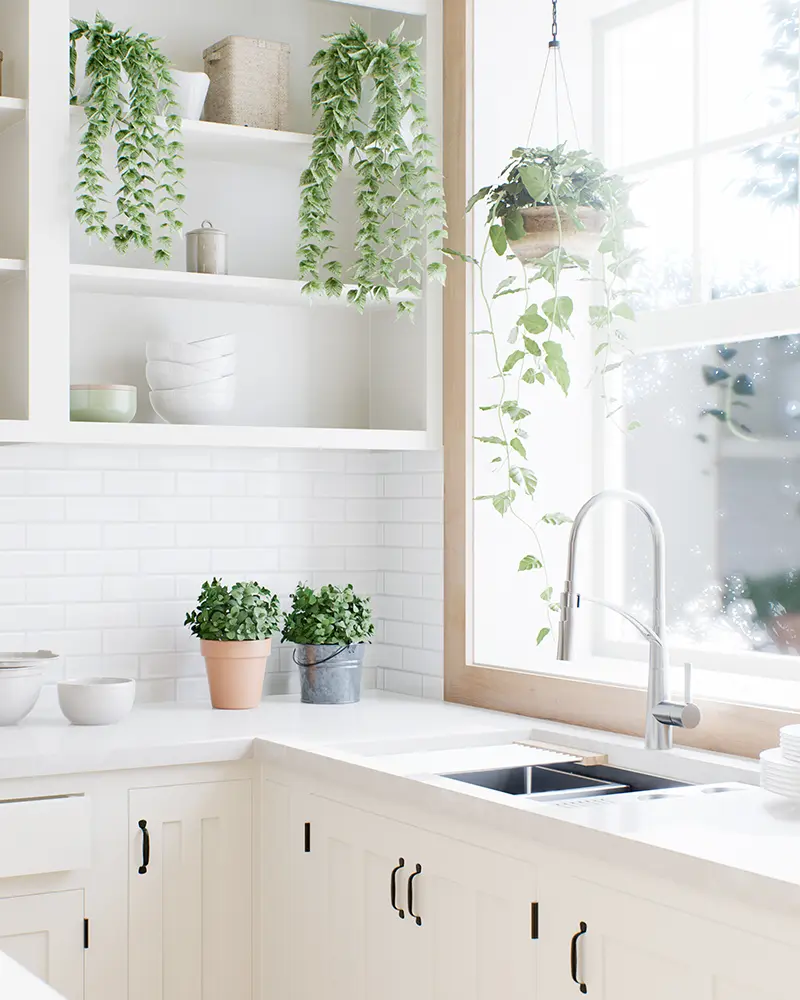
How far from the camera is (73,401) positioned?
3.10m

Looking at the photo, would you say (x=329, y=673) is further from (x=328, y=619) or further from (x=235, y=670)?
(x=235, y=670)

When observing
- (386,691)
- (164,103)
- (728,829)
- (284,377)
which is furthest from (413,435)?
(728,829)

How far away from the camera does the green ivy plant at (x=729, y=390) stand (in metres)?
3.04

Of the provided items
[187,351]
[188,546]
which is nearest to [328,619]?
[188,546]

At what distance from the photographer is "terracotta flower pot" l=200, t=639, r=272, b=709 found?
3.25 metres

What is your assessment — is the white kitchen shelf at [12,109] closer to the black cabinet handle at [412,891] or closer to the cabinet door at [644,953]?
the black cabinet handle at [412,891]

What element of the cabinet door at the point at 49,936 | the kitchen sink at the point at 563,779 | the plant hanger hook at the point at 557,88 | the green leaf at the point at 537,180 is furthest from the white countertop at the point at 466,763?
the plant hanger hook at the point at 557,88

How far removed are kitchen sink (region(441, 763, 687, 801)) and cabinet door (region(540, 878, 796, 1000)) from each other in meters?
0.53

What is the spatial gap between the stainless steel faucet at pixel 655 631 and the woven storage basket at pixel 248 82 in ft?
4.76

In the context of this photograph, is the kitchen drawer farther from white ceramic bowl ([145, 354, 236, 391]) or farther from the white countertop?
white ceramic bowl ([145, 354, 236, 391])

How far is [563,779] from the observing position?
270 cm

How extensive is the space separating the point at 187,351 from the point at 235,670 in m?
0.79

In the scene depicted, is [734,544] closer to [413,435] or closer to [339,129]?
[413,435]

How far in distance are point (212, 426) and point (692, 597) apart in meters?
1.23
